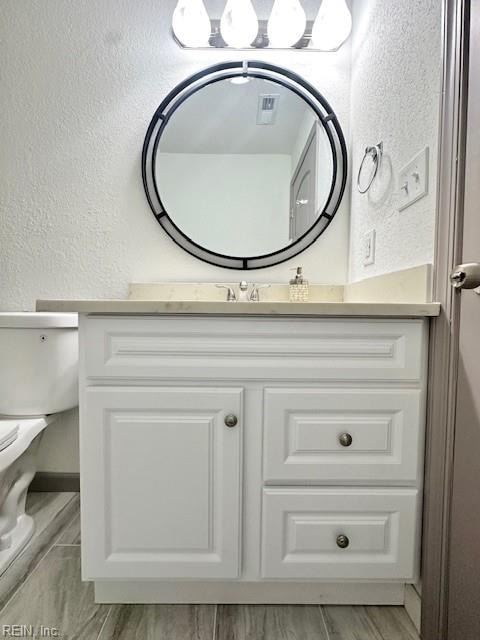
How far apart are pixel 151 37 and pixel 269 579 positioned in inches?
78.9

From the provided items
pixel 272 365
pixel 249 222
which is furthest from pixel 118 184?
pixel 272 365

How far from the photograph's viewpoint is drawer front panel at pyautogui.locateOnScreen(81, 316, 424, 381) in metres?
0.94

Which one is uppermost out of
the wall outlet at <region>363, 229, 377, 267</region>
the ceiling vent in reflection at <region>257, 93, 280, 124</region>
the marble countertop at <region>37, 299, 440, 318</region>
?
the ceiling vent in reflection at <region>257, 93, 280, 124</region>

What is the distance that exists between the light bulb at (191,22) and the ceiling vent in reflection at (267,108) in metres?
0.33

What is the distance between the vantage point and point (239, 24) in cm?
148

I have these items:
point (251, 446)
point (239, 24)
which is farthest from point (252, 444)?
point (239, 24)

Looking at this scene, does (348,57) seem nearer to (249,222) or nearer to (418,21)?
(418,21)

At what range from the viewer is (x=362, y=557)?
3.19 feet

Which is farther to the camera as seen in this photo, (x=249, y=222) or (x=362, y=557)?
(x=249, y=222)

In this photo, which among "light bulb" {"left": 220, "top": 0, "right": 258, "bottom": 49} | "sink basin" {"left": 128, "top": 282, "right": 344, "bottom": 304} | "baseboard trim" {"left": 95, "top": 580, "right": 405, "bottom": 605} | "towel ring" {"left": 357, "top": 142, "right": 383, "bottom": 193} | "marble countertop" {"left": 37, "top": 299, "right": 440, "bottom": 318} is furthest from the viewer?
"sink basin" {"left": 128, "top": 282, "right": 344, "bottom": 304}

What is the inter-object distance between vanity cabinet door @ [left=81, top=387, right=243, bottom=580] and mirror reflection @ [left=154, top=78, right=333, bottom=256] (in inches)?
33.1

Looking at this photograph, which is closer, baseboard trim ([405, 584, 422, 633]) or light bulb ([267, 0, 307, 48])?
baseboard trim ([405, 584, 422, 633])

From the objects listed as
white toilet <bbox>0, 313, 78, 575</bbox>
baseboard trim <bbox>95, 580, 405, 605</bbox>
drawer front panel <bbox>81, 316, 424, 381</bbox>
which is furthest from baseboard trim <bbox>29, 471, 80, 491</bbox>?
drawer front panel <bbox>81, 316, 424, 381</bbox>

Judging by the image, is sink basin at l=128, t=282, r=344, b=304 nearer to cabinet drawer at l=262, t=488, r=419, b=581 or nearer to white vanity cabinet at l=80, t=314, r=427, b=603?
white vanity cabinet at l=80, t=314, r=427, b=603
